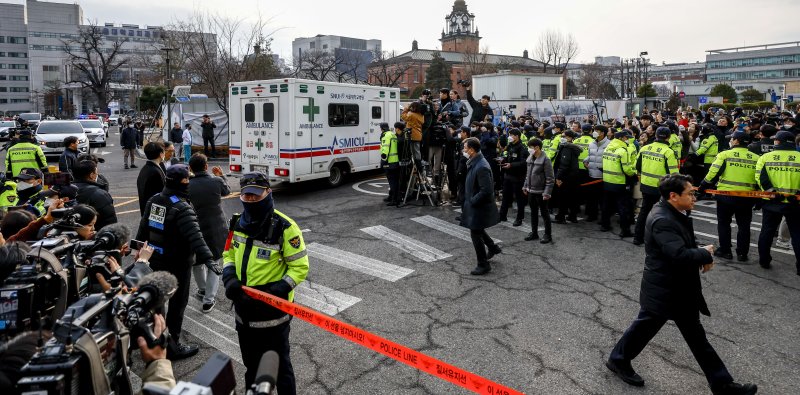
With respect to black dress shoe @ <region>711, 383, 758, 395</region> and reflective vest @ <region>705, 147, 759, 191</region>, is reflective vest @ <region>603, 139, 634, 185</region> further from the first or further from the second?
black dress shoe @ <region>711, 383, 758, 395</region>

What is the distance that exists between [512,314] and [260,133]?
9.01m

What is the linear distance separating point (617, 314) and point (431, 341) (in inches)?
89.0

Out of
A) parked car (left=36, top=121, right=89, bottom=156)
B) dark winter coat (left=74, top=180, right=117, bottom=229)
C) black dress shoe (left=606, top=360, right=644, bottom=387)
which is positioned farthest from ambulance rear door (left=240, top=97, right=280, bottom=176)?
parked car (left=36, top=121, right=89, bottom=156)

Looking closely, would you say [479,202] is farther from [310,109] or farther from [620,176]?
[310,109]

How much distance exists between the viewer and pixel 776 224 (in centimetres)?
766

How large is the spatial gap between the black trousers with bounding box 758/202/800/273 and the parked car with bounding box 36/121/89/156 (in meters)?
22.6

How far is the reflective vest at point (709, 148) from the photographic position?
1203 centimetres

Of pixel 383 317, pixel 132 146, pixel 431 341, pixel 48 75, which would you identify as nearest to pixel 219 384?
pixel 431 341

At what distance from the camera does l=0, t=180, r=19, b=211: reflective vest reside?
6965 mm

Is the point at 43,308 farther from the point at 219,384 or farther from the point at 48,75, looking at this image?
the point at 48,75

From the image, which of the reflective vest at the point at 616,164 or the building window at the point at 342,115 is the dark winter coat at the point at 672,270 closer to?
the reflective vest at the point at 616,164

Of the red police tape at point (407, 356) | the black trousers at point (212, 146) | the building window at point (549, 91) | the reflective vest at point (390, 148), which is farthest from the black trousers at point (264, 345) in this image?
the building window at point (549, 91)

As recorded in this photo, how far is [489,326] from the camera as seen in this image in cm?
585

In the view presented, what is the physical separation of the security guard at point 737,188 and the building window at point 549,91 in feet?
98.4
